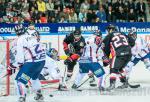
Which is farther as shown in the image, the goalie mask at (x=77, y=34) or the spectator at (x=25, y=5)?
the spectator at (x=25, y=5)

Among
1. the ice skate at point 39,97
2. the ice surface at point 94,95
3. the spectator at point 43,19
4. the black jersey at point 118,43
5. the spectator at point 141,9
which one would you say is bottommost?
the ice surface at point 94,95

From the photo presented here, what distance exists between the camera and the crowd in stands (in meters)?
17.8

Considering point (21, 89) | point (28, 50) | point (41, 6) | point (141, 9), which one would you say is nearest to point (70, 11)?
point (41, 6)

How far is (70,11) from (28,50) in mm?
9025

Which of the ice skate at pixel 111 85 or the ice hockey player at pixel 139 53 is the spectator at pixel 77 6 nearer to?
the ice hockey player at pixel 139 53

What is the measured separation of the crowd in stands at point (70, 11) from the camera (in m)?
17.8

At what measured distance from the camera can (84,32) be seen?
16.7 m

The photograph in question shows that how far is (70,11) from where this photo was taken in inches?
723

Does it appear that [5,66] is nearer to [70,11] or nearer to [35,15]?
[35,15]

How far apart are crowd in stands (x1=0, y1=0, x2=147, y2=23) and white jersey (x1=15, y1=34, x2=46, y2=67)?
7.99 metres

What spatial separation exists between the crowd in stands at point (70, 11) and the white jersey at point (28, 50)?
26.2 feet

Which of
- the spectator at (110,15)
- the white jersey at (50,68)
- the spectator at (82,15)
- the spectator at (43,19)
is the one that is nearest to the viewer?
the white jersey at (50,68)

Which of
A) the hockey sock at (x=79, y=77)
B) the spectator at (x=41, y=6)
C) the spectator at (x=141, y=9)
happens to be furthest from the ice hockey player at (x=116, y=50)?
the spectator at (x=141, y=9)

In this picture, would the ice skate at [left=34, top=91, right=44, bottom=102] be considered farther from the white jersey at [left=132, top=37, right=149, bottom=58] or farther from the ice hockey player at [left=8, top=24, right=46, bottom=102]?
the white jersey at [left=132, top=37, right=149, bottom=58]
